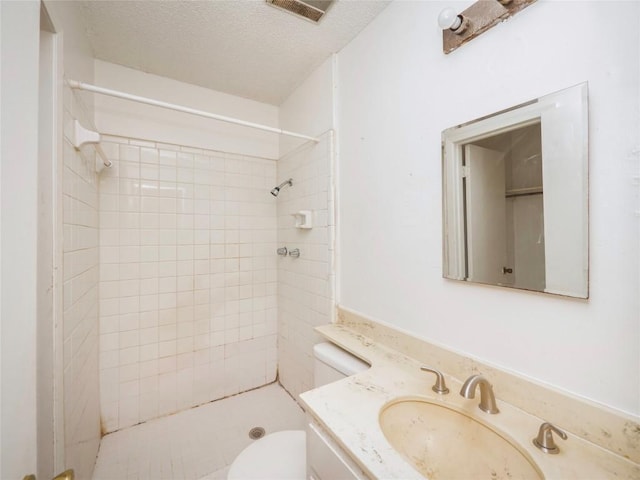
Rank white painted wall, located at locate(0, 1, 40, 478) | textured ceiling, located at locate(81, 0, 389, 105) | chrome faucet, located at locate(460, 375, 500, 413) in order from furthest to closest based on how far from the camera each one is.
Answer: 1. textured ceiling, located at locate(81, 0, 389, 105)
2. chrome faucet, located at locate(460, 375, 500, 413)
3. white painted wall, located at locate(0, 1, 40, 478)

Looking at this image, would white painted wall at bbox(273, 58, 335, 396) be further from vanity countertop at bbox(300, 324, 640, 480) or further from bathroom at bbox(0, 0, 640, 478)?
vanity countertop at bbox(300, 324, 640, 480)

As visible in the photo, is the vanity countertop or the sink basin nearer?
the vanity countertop

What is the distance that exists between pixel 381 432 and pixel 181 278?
5.61ft

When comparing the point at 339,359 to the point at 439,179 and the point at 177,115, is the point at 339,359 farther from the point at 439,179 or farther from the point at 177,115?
the point at 177,115

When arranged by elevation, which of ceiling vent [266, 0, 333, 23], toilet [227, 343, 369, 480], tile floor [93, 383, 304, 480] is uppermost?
ceiling vent [266, 0, 333, 23]

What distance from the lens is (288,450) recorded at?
121 centimetres

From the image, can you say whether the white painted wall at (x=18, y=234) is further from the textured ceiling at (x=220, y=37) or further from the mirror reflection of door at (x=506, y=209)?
the mirror reflection of door at (x=506, y=209)

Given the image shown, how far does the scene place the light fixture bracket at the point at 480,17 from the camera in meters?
0.84

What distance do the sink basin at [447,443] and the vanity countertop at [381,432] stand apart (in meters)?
0.02

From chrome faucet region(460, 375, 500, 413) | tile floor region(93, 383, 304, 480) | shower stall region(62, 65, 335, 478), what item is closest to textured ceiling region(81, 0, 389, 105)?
shower stall region(62, 65, 335, 478)

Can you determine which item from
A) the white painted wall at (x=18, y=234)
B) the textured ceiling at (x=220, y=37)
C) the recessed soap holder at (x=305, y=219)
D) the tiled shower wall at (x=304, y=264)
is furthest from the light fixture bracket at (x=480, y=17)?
the white painted wall at (x=18, y=234)

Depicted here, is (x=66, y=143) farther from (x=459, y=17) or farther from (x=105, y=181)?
(x=459, y=17)

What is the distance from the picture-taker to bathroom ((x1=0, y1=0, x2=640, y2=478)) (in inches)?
24.8

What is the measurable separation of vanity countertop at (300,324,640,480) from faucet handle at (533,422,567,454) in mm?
14
